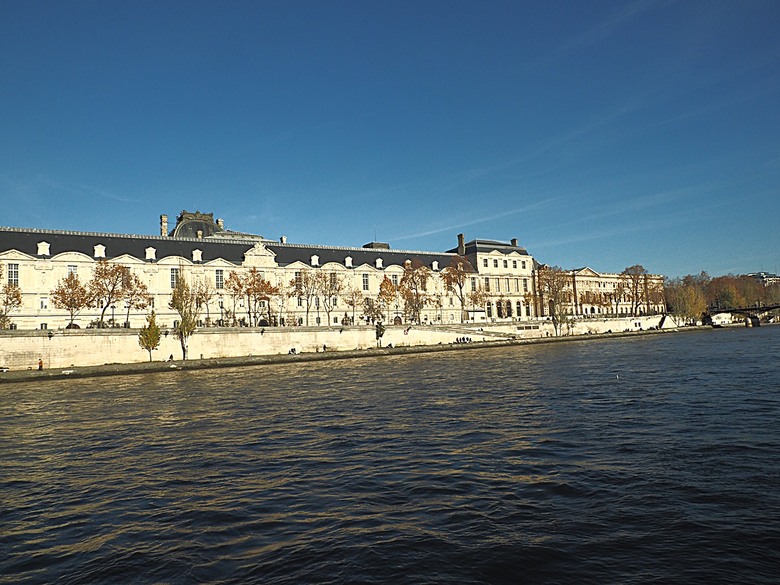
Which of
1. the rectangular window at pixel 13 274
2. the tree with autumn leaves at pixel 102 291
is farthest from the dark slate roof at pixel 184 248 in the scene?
the tree with autumn leaves at pixel 102 291

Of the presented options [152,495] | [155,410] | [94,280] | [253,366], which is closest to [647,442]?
[152,495]

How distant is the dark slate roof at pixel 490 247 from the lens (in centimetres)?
10812

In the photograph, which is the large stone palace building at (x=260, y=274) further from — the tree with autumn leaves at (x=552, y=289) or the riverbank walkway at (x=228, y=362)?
the riverbank walkway at (x=228, y=362)

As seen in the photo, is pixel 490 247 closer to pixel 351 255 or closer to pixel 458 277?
pixel 458 277

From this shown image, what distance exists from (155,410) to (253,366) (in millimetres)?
32701

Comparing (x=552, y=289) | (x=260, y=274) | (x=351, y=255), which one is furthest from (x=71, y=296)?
(x=552, y=289)

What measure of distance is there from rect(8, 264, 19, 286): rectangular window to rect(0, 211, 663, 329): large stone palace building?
0.10 metres

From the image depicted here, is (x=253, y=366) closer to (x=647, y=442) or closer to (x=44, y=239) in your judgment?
(x=44, y=239)

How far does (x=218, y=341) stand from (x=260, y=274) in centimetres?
1924

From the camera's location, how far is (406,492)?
12195 millimetres

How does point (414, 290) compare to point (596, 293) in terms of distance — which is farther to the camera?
point (596, 293)

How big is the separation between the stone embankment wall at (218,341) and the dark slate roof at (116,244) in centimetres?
1851

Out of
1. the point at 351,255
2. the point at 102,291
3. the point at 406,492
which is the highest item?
the point at 351,255

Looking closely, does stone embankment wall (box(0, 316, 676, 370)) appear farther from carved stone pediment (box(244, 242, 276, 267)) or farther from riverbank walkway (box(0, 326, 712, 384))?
carved stone pediment (box(244, 242, 276, 267))
